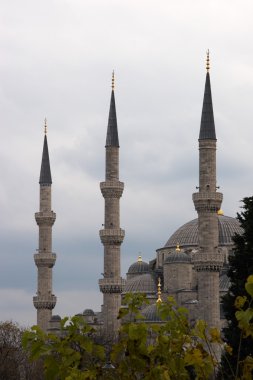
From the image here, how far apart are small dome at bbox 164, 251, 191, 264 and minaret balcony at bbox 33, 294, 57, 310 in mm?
8954

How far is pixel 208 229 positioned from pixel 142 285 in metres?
20.8

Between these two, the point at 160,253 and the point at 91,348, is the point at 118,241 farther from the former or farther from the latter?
the point at 91,348

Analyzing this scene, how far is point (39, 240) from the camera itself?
66.6 meters

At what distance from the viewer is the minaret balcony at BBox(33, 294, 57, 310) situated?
65500mm

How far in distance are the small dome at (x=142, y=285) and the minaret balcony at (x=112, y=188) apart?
50.3 ft

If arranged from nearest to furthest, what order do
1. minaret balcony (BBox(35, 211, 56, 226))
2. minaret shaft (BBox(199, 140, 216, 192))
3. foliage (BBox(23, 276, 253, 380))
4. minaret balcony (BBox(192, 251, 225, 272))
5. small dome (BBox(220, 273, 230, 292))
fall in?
foliage (BBox(23, 276, 253, 380)), minaret balcony (BBox(192, 251, 225, 272)), minaret shaft (BBox(199, 140, 216, 192)), minaret balcony (BBox(35, 211, 56, 226)), small dome (BBox(220, 273, 230, 292))

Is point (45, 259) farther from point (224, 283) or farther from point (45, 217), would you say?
point (224, 283)

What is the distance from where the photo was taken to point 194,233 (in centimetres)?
7594

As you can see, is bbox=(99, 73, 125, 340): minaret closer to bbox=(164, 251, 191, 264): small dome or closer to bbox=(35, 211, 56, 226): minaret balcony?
bbox=(35, 211, 56, 226): minaret balcony

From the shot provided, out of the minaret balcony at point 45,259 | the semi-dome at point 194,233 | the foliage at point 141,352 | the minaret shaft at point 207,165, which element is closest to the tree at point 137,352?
the foliage at point 141,352

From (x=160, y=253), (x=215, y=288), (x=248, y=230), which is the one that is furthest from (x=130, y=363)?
(x=160, y=253)

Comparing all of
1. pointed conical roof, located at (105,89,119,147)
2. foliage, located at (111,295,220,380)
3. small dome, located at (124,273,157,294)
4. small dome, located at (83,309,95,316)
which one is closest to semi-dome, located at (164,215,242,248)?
small dome, located at (124,273,157,294)

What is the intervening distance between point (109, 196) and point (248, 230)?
1311 inches

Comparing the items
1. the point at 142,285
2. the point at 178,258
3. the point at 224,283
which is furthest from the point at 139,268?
the point at 224,283
